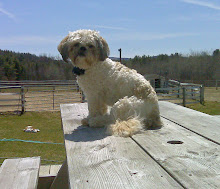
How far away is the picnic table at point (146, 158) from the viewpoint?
1383 millimetres

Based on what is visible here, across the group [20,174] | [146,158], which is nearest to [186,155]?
[146,158]

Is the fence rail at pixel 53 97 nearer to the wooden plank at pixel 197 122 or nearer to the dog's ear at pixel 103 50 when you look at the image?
the wooden plank at pixel 197 122

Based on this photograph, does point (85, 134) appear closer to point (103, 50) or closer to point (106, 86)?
point (106, 86)

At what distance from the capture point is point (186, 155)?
5.96 feet

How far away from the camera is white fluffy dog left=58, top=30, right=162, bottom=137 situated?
2.94m

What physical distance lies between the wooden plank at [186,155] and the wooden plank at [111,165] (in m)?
0.07

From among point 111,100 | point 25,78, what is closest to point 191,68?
point 25,78

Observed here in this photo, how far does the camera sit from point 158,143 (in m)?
2.15

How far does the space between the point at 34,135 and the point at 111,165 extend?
8195mm

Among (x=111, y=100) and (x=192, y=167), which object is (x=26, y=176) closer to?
(x=111, y=100)

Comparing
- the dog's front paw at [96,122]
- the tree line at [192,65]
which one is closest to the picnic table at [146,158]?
the dog's front paw at [96,122]

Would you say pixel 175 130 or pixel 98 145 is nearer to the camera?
pixel 98 145

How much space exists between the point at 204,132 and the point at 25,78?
4167 cm

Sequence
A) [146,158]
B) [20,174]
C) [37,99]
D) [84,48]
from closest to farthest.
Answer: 1. [146,158]
2. [84,48]
3. [20,174]
4. [37,99]
